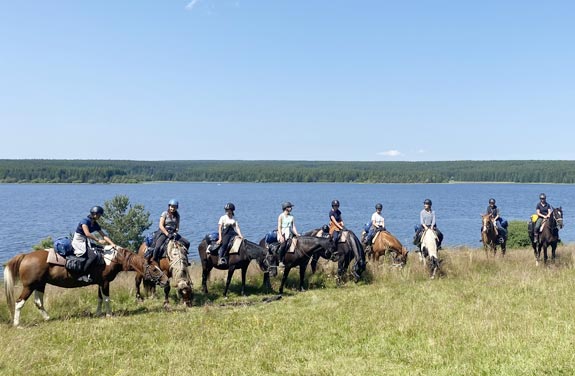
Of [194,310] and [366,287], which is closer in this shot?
[194,310]

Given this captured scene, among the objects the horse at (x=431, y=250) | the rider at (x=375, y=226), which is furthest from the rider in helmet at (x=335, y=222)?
the horse at (x=431, y=250)

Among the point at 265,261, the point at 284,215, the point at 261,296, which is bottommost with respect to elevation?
the point at 261,296

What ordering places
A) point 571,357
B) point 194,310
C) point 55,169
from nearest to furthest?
1. point 571,357
2. point 194,310
3. point 55,169

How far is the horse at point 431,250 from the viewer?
16.7 metres

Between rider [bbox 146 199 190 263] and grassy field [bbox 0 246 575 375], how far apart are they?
54.3 inches

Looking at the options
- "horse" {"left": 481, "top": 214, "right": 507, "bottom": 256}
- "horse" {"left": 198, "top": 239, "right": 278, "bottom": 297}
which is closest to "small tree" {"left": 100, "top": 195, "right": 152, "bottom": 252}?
"horse" {"left": 198, "top": 239, "right": 278, "bottom": 297}

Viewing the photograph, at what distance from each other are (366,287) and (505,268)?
580 cm

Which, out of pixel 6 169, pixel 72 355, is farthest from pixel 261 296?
pixel 6 169

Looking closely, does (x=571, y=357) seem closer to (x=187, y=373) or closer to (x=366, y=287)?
(x=187, y=373)

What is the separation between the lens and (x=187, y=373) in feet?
25.0

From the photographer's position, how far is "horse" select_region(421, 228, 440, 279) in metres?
16.7

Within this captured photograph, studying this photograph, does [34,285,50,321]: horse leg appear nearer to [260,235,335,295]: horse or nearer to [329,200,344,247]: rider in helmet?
[260,235,335,295]: horse

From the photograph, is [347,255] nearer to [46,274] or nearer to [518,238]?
[46,274]

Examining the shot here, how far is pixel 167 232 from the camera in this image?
13.8m
